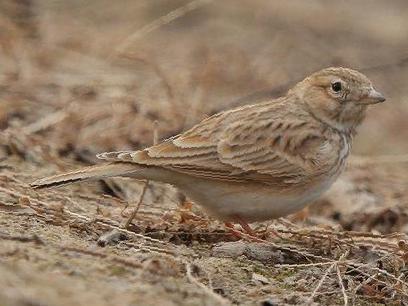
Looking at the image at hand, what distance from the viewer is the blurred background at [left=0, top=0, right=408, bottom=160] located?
8.74 meters

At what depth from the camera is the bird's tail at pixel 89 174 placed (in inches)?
225

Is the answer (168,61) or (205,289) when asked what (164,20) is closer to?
(168,61)

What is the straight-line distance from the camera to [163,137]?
878 cm

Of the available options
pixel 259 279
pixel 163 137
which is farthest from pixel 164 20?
pixel 259 279

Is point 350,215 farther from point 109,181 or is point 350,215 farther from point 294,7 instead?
point 294,7

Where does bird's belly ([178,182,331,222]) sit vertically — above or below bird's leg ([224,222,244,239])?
above

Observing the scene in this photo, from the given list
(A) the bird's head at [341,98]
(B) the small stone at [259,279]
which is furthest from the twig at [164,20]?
(B) the small stone at [259,279]

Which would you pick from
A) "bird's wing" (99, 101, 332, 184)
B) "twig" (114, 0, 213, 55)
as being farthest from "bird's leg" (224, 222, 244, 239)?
"twig" (114, 0, 213, 55)

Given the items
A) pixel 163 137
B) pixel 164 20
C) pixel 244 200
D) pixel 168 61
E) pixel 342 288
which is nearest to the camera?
pixel 342 288

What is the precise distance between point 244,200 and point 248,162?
238 millimetres

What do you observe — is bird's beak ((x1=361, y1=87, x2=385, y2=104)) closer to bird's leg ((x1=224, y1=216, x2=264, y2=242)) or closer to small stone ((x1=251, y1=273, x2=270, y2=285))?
bird's leg ((x1=224, y1=216, x2=264, y2=242))

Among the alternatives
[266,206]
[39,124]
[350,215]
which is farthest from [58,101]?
[266,206]

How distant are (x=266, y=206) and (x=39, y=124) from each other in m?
2.79

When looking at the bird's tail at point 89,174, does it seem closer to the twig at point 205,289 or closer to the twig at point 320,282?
the twig at point 205,289
